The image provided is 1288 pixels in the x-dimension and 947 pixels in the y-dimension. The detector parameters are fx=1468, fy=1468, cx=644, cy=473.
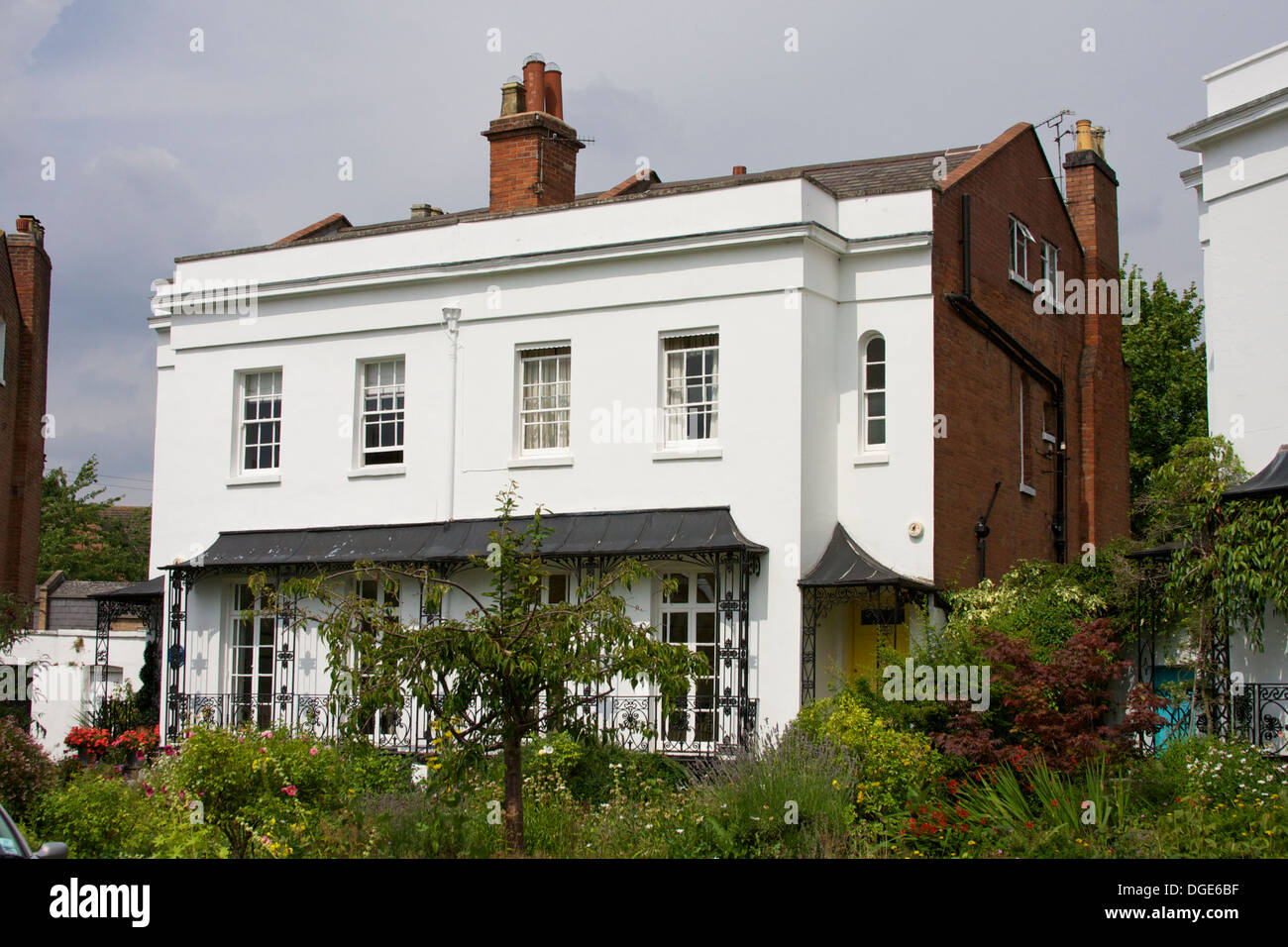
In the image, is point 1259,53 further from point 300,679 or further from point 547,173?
point 300,679

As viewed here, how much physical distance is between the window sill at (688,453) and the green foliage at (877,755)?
12.8ft

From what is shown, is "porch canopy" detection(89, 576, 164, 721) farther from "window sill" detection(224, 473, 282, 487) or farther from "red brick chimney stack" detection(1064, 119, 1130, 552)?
"red brick chimney stack" detection(1064, 119, 1130, 552)

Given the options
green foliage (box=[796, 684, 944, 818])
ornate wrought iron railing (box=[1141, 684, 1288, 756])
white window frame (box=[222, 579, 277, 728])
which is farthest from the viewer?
white window frame (box=[222, 579, 277, 728])

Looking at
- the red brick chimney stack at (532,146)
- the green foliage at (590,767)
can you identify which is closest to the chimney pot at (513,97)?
the red brick chimney stack at (532,146)

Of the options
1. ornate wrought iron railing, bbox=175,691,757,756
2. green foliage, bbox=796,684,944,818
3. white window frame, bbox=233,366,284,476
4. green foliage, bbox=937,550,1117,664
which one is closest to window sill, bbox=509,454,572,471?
ornate wrought iron railing, bbox=175,691,757,756

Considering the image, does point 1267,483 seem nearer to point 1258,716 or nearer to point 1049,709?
point 1258,716

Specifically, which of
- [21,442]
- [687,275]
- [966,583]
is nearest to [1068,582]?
[966,583]

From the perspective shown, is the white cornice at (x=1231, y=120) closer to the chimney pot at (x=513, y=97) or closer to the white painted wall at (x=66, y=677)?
the chimney pot at (x=513, y=97)

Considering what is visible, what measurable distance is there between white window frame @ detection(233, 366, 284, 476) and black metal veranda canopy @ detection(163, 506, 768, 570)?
3.50 ft

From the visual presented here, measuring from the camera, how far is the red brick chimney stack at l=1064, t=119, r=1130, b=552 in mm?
23625

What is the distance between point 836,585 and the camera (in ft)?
58.8

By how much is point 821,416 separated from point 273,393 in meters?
8.59

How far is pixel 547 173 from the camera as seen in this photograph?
2231 cm
